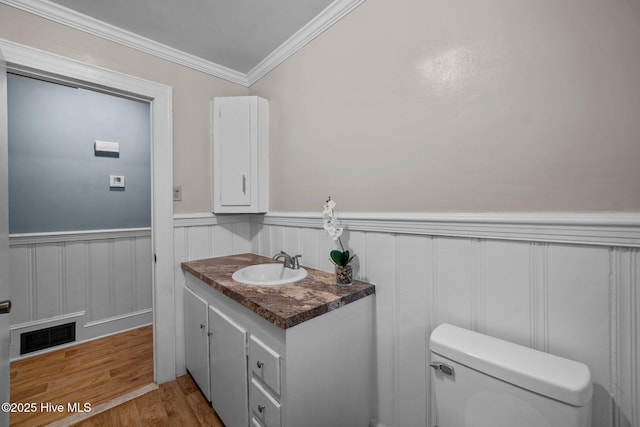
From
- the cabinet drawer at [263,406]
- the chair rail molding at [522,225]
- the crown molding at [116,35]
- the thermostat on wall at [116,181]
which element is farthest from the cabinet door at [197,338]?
the crown molding at [116,35]

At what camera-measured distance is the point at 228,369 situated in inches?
52.4

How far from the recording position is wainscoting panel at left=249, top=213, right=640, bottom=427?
750 millimetres

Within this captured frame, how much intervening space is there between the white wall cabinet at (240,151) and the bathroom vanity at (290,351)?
67 centimetres

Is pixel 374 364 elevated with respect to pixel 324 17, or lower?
lower

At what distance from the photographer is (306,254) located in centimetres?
172

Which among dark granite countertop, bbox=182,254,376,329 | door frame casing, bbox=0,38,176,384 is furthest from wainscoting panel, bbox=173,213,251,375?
dark granite countertop, bbox=182,254,376,329

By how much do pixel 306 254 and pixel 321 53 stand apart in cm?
126

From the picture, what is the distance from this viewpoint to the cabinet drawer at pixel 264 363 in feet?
3.26

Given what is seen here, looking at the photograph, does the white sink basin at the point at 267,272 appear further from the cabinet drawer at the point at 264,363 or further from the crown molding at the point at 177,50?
the crown molding at the point at 177,50

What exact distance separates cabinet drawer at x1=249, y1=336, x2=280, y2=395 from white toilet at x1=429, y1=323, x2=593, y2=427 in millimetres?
575

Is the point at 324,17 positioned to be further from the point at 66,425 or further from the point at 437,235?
the point at 66,425

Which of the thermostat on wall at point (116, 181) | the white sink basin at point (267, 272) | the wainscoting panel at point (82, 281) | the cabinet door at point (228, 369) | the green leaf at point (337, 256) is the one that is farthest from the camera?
the thermostat on wall at point (116, 181)

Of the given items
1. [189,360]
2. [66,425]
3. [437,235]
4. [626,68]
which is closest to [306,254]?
[437,235]

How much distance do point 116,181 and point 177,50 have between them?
56.4 inches
